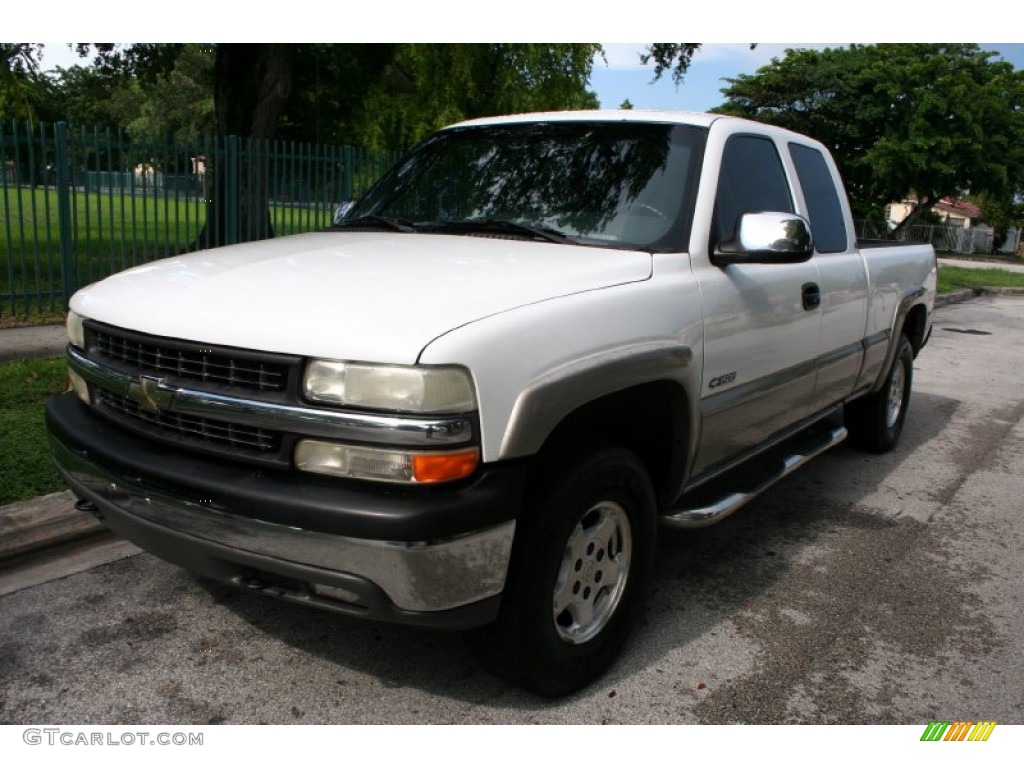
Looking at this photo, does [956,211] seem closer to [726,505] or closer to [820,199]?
[820,199]

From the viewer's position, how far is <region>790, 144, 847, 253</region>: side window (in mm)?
4434

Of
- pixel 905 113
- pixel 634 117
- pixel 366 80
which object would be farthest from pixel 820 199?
pixel 905 113

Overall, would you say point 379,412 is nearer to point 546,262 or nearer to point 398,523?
point 398,523

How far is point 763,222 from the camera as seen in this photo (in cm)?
327

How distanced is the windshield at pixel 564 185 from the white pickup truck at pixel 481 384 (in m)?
0.01

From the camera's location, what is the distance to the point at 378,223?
3824 millimetres

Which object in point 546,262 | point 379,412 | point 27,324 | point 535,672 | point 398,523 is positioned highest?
point 546,262

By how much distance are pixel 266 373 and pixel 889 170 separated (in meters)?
38.0

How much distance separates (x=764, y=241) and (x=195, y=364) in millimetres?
2045

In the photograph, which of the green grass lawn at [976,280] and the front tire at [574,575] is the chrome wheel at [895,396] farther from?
the green grass lawn at [976,280]

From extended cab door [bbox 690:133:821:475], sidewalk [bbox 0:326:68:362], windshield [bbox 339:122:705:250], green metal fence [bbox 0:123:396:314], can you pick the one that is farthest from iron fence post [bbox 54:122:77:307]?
extended cab door [bbox 690:133:821:475]

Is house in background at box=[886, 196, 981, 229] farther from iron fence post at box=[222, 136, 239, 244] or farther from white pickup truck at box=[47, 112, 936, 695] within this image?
white pickup truck at box=[47, 112, 936, 695]

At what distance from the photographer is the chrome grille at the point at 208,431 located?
244 cm

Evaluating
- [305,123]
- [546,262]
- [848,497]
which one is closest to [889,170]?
[305,123]
